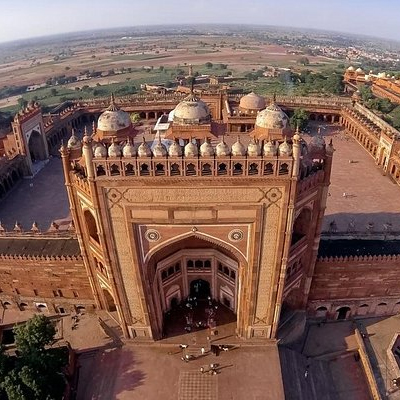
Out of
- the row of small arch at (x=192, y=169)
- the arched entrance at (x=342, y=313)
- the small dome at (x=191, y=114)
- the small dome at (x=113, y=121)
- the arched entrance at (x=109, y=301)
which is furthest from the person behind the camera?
the arched entrance at (x=342, y=313)

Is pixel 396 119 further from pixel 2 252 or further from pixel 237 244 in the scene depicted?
pixel 2 252

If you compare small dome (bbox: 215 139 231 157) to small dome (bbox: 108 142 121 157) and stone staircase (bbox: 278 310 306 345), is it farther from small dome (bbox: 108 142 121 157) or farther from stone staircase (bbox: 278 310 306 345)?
stone staircase (bbox: 278 310 306 345)

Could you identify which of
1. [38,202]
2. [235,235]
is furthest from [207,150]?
[38,202]

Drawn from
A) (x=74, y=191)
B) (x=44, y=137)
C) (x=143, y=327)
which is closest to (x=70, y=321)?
(x=143, y=327)

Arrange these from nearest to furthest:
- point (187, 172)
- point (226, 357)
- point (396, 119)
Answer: point (187, 172), point (226, 357), point (396, 119)

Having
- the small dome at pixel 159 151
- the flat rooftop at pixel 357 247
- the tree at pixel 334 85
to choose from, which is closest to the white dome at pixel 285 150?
the small dome at pixel 159 151

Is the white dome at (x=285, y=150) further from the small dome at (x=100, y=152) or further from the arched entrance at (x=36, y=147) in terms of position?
the arched entrance at (x=36, y=147)

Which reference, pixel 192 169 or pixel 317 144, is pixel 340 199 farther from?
pixel 192 169

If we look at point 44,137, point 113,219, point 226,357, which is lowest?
point 226,357
